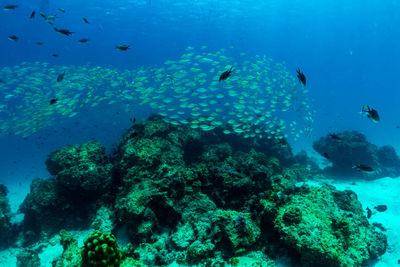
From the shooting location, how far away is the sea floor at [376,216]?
23.9 ft

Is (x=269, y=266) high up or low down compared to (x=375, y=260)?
up

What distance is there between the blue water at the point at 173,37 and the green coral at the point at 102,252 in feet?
73.2

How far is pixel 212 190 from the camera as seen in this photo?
265 inches

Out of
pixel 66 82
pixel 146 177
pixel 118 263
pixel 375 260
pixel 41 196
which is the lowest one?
pixel 66 82

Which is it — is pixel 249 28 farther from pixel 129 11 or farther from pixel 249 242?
pixel 249 242

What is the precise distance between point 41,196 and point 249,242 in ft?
25.0

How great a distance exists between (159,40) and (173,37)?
4428 millimetres

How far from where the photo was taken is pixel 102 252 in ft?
12.3

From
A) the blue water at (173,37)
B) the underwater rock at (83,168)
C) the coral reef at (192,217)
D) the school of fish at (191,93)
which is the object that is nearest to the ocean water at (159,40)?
the blue water at (173,37)

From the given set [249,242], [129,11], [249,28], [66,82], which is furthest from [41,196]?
[249,28]

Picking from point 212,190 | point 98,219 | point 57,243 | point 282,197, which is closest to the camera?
point 282,197

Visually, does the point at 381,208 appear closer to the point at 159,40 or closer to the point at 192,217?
the point at 192,217

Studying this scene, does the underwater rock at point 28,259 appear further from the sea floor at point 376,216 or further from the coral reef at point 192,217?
the coral reef at point 192,217

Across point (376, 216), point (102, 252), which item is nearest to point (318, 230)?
point (102, 252)
